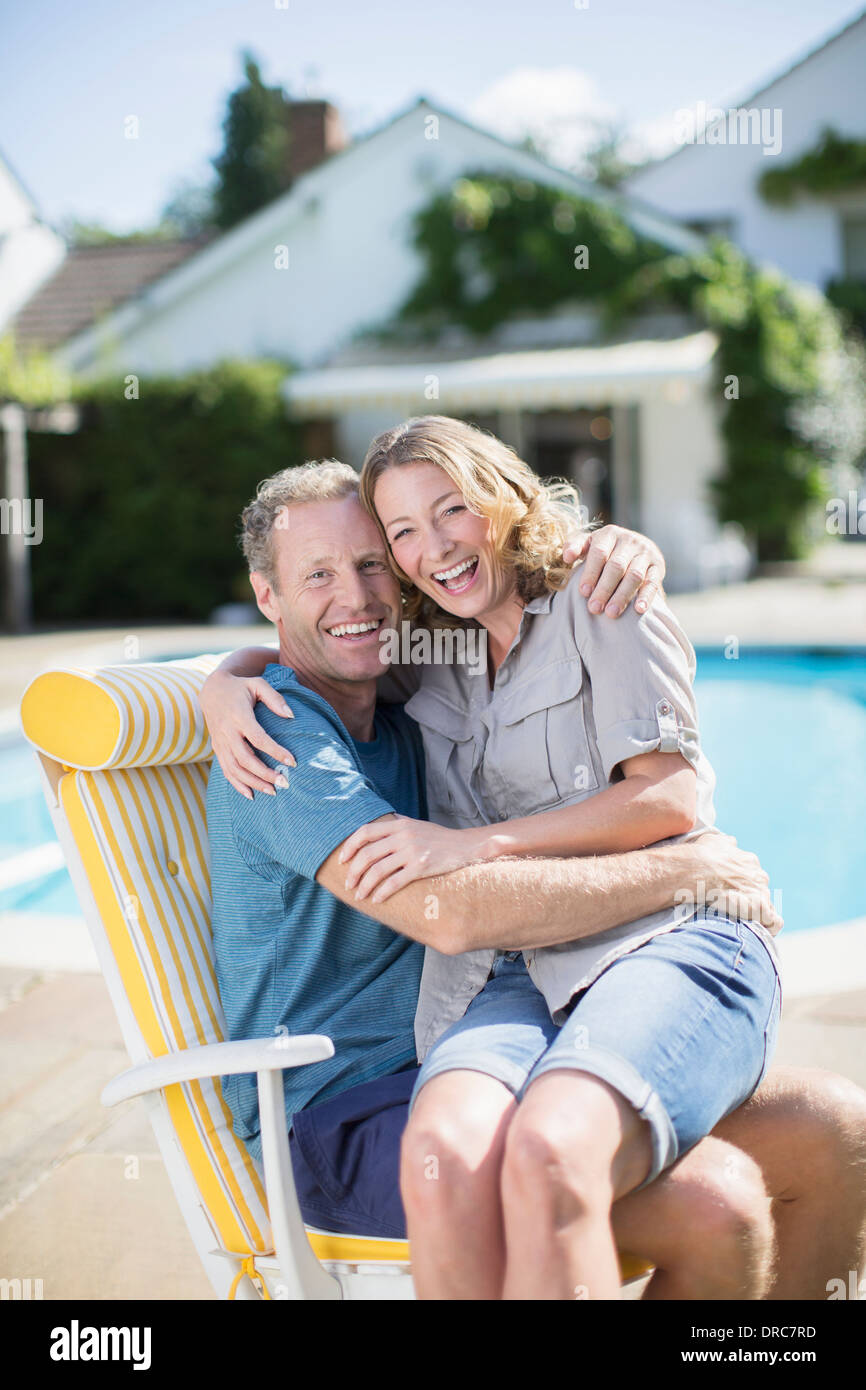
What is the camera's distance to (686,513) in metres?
15.4

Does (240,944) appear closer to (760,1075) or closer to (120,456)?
(760,1075)

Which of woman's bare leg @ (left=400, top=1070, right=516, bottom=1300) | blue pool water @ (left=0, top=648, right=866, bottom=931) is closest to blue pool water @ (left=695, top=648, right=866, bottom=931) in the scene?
blue pool water @ (left=0, top=648, right=866, bottom=931)

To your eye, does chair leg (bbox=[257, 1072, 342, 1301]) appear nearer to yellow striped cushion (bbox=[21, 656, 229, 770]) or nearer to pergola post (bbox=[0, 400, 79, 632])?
yellow striped cushion (bbox=[21, 656, 229, 770])

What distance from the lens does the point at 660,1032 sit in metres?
1.65

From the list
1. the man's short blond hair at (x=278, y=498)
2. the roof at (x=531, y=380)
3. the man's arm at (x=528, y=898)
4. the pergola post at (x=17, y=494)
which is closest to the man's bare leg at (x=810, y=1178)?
the man's arm at (x=528, y=898)

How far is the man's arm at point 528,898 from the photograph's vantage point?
1763 mm

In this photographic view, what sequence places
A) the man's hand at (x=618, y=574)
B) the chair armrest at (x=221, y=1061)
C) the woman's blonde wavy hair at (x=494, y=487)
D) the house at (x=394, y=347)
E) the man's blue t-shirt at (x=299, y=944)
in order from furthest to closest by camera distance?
1. the house at (x=394, y=347)
2. the woman's blonde wavy hair at (x=494, y=487)
3. the man's hand at (x=618, y=574)
4. the man's blue t-shirt at (x=299, y=944)
5. the chair armrest at (x=221, y=1061)

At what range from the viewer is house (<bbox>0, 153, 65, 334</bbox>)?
16.1 m

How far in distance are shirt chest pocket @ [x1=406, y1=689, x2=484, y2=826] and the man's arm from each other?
1.18 feet

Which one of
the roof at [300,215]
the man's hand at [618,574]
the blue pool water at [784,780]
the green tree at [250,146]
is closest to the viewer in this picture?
the man's hand at [618,574]

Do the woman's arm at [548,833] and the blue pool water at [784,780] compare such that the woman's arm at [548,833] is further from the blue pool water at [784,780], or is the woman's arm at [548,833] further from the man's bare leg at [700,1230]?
the blue pool water at [784,780]

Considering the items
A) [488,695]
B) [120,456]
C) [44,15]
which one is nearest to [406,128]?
[120,456]

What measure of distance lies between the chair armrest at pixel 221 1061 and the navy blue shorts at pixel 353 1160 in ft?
0.76
